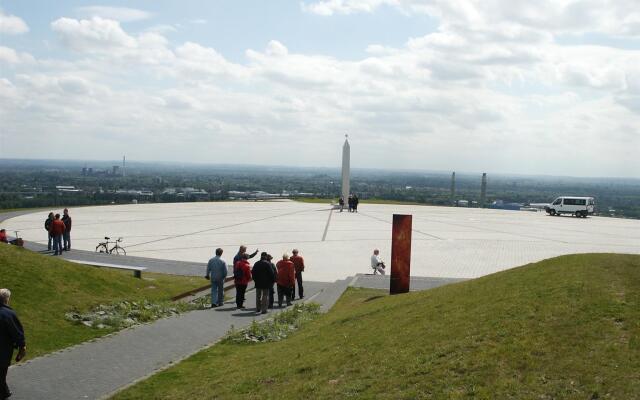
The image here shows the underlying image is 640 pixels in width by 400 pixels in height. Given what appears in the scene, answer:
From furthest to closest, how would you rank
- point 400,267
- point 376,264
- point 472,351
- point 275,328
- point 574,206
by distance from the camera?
point 574,206, point 376,264, point 400,267, point 275,328, point 472,351

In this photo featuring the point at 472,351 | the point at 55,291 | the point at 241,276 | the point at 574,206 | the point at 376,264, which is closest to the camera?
the point at 472,351

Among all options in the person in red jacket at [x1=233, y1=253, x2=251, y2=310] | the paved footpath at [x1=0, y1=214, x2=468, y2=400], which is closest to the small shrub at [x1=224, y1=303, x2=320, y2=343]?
the paved footpath at [x1=0, y1=214, x2=468, y2=400]

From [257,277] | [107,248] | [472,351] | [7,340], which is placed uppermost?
[472,351]

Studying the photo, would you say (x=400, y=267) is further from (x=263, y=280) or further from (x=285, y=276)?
(x=263, y=280)

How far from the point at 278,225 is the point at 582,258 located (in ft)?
83.4

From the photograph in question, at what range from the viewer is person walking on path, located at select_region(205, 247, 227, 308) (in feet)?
45.7

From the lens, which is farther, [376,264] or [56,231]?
[56,231]

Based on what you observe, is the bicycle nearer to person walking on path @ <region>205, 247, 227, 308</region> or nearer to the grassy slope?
the grassy slope

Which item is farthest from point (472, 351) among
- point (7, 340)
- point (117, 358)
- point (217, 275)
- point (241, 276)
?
point (217, 275)

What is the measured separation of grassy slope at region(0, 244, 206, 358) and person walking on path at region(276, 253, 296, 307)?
266 centimetres

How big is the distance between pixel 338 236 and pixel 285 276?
15.3 m

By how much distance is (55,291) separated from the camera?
1228 centimetres

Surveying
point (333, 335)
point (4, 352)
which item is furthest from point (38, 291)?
point (333, 335)

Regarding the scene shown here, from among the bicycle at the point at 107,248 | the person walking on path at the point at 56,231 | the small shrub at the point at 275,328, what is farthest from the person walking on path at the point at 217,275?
the person walking on path at the point at 56,231
